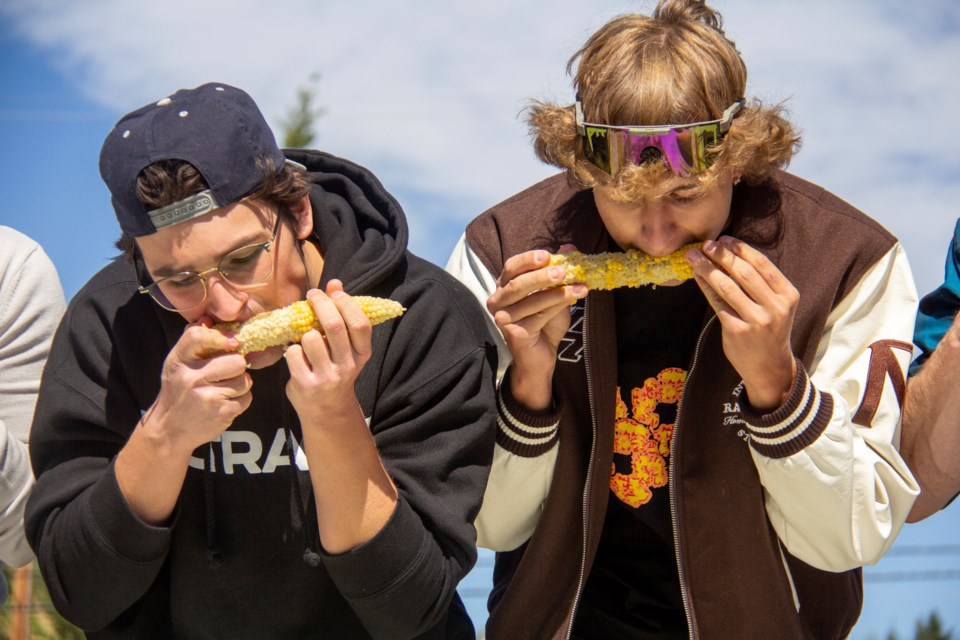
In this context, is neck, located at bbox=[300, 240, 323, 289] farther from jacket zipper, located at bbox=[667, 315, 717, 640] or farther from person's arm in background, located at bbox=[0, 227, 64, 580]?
jacket zipper, located at bbox=[667, 315, 717, 640]

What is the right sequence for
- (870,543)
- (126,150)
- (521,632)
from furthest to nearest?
1. (521,632)
2. (870,543)
3. (126,150)

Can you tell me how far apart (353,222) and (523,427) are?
0.88 m

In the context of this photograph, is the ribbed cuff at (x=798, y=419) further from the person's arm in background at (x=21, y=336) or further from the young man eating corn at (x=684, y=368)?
the person's arm in background at (x=21, y=336)

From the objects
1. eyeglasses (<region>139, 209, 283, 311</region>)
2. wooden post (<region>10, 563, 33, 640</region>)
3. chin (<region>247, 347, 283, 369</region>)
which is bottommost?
wooden post (<region>10, 563, 33, 640</region>)

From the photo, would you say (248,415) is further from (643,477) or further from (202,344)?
(643,477)

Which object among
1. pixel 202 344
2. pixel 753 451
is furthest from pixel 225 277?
pixel 753 451

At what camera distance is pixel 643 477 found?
12.7 ft

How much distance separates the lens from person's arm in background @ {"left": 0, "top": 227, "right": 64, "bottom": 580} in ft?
13.1

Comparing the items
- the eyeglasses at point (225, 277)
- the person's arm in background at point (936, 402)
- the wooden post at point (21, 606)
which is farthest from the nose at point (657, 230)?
the wooden post at point (21, 606)

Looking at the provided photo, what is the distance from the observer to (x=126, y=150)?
132 inches

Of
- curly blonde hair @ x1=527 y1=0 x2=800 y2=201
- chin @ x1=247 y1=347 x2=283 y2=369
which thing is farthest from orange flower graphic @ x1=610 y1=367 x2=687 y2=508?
A: chin @ x1=247 y1=347 x2=283 y2=369

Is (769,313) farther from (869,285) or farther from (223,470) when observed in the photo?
(223,470)

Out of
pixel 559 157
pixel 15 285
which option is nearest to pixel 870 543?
pixel 559 157

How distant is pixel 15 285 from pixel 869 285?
9.64ft
